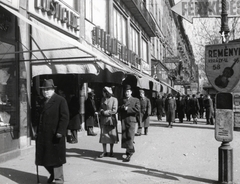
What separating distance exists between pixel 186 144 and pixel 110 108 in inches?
139

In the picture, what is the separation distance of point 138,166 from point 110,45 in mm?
9839

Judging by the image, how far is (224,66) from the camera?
18.8 ft

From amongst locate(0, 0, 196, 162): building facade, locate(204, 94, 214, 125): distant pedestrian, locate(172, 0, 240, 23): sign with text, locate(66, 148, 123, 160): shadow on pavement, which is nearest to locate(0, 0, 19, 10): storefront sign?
locate(0, 0, 196, 162): building facade

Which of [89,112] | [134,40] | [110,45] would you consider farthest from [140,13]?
[89,112]

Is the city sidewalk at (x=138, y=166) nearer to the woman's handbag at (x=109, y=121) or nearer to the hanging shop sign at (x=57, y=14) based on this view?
the woman's handbag at (x=109, y=121)

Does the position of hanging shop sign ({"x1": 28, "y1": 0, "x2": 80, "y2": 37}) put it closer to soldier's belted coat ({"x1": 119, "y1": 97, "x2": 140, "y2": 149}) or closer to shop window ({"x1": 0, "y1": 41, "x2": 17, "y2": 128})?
shop window ({"x1": 0, "y1": 41, "x2": 17, "y2": 128})

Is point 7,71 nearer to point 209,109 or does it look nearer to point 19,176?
point 19,176

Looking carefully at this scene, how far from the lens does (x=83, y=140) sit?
1148 centimetres

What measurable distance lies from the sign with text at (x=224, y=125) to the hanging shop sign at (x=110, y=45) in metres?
9.14

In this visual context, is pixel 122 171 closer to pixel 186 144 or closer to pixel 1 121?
pixel 1 121

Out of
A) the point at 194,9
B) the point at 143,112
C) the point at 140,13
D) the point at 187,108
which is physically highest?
the point at 140,13

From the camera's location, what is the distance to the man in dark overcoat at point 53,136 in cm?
555

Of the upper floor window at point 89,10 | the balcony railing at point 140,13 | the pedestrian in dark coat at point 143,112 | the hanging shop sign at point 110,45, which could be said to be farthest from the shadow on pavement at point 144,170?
the balcony railing at point 140,13

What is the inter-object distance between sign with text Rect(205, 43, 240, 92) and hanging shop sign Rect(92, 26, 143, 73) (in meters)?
8.87
